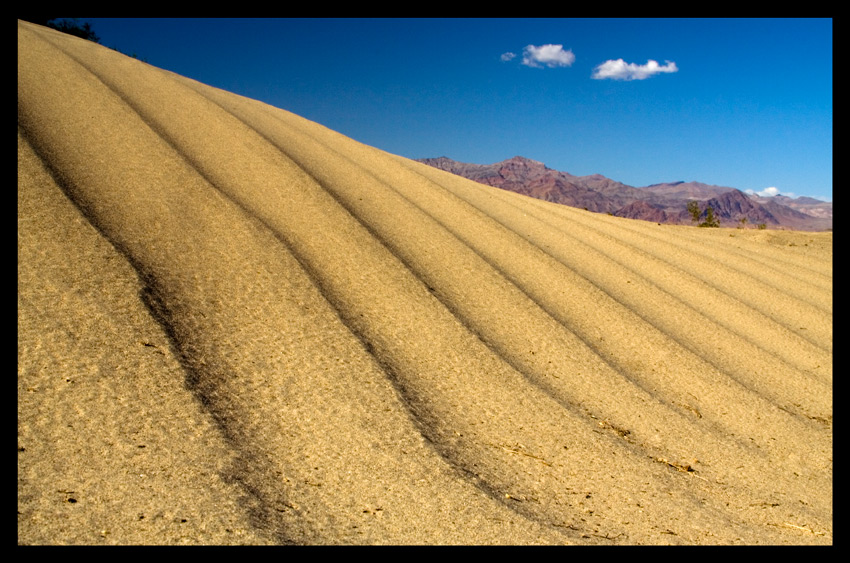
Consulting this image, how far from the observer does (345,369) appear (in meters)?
3.05

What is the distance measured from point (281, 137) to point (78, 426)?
17.3 ft

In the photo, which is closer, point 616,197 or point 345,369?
point 345,369

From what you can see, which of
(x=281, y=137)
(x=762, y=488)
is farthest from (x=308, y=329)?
(x=281, y=137)

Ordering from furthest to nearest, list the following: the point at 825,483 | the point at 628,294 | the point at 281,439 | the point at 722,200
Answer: the point at 722,200 → the point at 628,294 → the point at 825,483 → the point at 281,439

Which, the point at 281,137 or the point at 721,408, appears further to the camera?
the point at 281,137

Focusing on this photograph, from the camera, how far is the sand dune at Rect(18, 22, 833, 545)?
2.13 meters

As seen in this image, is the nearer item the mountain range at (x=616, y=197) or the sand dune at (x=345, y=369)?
the sand dune at (x=345, y=369)

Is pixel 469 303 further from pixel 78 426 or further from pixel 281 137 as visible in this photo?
pixel 281 137

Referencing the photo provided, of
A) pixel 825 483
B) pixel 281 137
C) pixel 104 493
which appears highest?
pixel 281 137

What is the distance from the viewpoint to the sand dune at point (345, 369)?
213 cm

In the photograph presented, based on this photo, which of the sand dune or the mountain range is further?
the mountain range

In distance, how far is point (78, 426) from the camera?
2240 millimetres

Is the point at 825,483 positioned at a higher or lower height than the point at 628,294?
lower
